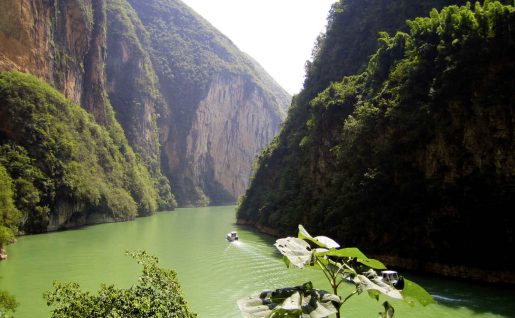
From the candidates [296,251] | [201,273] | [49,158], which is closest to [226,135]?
[49,158]

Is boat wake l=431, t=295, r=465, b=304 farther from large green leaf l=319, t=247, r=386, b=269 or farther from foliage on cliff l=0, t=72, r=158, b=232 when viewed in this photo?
foliage on cliff l=0, t=72, r=158, b=232

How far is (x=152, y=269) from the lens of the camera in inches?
296

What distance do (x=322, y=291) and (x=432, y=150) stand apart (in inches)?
744

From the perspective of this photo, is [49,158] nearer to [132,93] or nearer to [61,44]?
[61,44]

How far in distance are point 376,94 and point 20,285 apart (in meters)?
20.3

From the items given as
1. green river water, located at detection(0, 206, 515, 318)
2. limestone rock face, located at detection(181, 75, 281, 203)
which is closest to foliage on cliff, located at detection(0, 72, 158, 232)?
green river water, located at detection(0, 206, 515, 318)

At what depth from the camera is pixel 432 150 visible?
18984mm

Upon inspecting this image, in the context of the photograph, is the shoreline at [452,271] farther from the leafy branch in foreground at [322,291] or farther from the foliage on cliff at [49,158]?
the foliage on cliff at [49,158]

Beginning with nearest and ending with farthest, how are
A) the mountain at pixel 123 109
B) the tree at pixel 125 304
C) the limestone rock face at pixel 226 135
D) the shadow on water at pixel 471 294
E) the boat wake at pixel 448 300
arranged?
1. the tree at pixel 125 304
2. the shadow on water at pixel 471 294
3. the boat wake at pixel 448 300
4. the mountain at pixel 123 109
5. the limestone rock face at pixel 226 135

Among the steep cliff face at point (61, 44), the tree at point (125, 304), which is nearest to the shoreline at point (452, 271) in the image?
the tree at point (125, 304)

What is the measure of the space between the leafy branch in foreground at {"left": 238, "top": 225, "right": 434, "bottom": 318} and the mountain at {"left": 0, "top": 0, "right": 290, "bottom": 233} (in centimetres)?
3167

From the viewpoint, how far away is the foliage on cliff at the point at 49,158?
35.3m

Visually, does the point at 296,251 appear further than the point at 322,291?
Yes

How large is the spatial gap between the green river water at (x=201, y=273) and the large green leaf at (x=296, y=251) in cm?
1168
